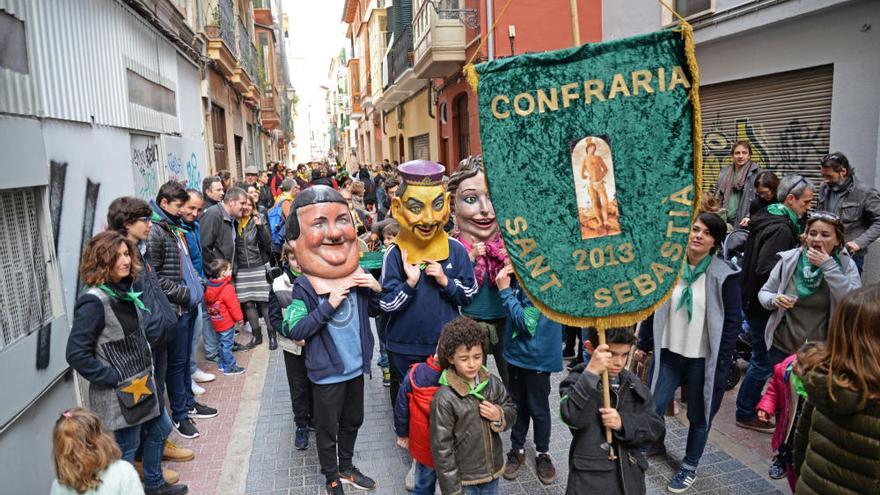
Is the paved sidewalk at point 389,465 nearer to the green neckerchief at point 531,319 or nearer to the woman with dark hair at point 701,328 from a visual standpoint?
the woman with dark hair at point 701,328

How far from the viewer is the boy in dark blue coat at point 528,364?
3850mm

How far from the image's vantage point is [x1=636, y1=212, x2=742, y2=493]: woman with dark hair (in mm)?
3826

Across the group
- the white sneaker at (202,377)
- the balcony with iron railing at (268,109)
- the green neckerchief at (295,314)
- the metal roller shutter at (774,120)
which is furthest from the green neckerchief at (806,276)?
the balcony with iron railing at (268,109)

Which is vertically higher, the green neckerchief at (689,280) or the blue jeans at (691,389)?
the green neckerchief at (689,280)

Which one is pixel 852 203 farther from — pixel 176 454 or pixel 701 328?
pixel 176 454

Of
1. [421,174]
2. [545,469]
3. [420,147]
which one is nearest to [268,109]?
[420,147]

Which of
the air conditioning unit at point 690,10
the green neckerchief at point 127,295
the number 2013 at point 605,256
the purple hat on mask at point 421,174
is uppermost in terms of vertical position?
the air conditioning unit at point 690,10

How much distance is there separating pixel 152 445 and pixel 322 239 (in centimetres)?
179

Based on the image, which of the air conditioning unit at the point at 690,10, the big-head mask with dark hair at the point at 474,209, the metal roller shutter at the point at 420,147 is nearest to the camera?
the big-head mask with dark hair at the point at 474,209

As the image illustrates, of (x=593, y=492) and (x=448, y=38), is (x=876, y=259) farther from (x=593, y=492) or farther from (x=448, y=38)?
(x=448, y=38)

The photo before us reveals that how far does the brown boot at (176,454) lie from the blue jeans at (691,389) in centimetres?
353

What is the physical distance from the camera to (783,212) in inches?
203

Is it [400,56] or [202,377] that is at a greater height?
[400,56]

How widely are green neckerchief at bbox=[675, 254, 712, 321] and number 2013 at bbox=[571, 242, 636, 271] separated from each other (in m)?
1.21
